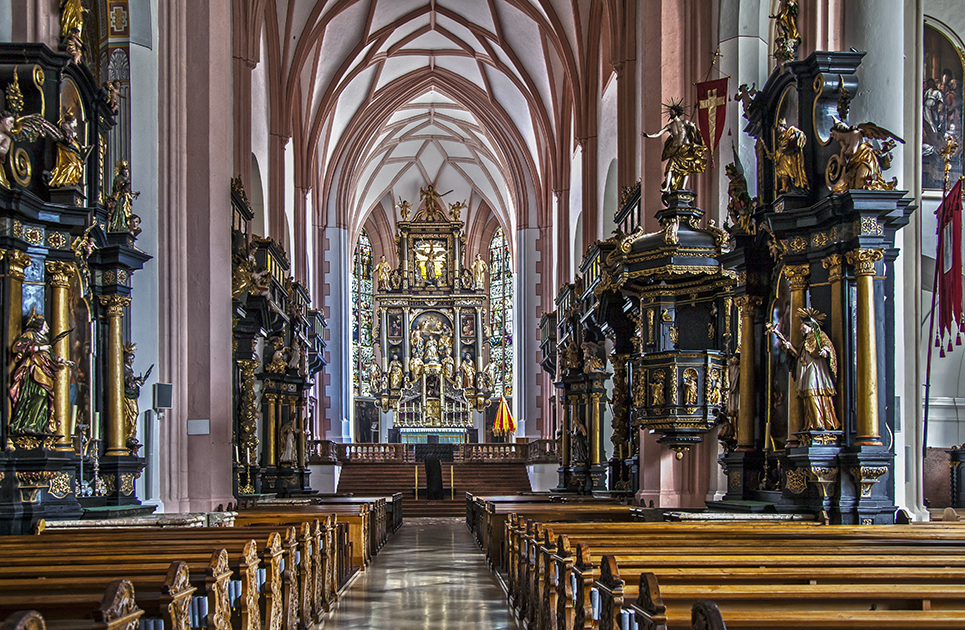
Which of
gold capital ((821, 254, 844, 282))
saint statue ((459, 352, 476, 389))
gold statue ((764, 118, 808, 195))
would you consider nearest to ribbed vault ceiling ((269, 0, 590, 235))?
saint statue ((459, 352, 476, 389))

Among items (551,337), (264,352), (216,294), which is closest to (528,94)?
(551,337)

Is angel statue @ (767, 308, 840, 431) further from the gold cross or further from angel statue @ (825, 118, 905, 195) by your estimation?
the gold cross

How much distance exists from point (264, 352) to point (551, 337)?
897 cm

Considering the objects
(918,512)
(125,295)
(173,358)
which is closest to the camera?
(918,512)

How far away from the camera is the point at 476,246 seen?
145 feet

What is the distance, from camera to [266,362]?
20.8 meters

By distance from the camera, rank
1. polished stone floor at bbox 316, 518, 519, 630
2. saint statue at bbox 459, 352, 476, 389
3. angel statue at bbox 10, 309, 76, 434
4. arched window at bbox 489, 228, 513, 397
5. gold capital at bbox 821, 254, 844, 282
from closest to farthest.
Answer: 1. polished stone floor at bbox 316, 518, 519, 630
2. angel statue at bbox 10, 309, 76, 434
3. gold capital at bbox 821, 254, 844, 282
4. saint statue at bbox 459, 352, 476, 389
5. arched window at bbox 489, 228, 513, 397

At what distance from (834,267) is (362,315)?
34627mm

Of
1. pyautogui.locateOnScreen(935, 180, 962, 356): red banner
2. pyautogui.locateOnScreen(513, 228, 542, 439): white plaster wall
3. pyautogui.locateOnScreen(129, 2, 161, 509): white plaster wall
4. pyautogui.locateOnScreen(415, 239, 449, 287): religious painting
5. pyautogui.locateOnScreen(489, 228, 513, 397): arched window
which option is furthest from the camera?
pyautogui.locateOnScreen(415, 239, 449, 287): religious painting

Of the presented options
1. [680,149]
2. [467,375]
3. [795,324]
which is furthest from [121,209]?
[467,375]

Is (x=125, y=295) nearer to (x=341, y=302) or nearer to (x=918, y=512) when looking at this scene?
(x=918, y=512)

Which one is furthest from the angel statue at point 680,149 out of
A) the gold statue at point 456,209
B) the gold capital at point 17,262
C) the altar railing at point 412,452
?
the gold statue at point 456,209

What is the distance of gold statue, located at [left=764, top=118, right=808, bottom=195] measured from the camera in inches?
364

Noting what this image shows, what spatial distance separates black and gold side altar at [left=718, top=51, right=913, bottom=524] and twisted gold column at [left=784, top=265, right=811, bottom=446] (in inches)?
0.4
